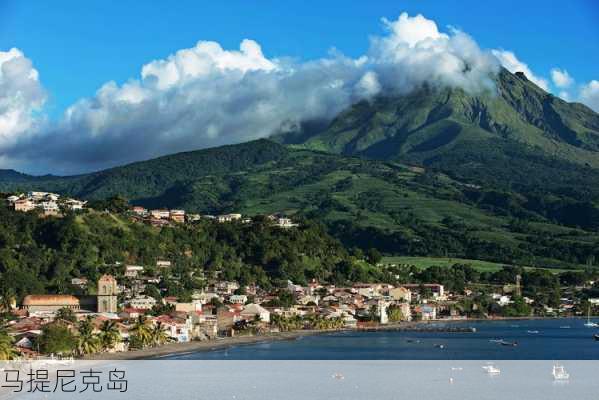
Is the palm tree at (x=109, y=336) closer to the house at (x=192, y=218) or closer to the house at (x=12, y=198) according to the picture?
the house at (x=12, y=198)

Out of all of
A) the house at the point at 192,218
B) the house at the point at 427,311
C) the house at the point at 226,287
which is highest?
the house at the point at 192,218

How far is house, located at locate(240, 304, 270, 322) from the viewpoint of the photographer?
Result: 96.1 meters

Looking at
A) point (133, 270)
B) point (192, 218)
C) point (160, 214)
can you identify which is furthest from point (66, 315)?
point (192, 218)

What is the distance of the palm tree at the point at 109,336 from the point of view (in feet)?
222

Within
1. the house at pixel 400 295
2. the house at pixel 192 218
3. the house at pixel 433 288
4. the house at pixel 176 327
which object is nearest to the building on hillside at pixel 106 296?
the house at pixel 176 327

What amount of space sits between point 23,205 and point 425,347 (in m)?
51.3

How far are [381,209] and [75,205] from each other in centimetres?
7620

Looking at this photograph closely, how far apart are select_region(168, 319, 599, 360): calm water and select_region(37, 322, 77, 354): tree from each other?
22.1 ft

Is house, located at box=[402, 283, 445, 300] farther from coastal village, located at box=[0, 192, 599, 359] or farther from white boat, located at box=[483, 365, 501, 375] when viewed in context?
white boat, located at box=[483, 365, 501, 375]

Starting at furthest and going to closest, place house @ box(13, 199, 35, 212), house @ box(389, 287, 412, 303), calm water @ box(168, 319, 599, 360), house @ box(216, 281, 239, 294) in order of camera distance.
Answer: house @ box(389, 287, 412, 303), house @ box(13, 199, 35, 212), house @ box(216, 281, 239, 294), calm water @ box(168, 319, 599, 360)

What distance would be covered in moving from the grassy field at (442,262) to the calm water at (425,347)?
4504 cm

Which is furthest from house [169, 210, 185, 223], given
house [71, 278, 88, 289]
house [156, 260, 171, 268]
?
house [71, 278, 88, 289]

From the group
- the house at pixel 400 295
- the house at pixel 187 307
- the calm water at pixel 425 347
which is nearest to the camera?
the calm water at pixel 425 347

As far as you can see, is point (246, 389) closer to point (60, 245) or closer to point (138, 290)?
point (138, 290)
